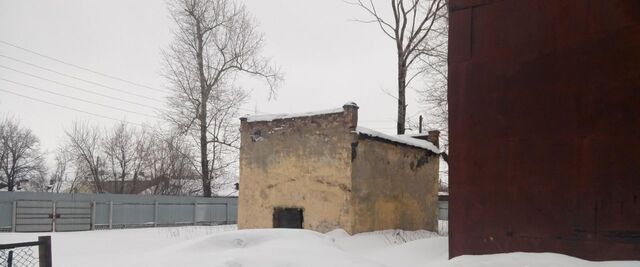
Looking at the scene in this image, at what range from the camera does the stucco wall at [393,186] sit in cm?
1497

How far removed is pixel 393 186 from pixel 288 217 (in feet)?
10.8

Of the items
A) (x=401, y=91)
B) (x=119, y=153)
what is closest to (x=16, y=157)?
(x=119, y=153)

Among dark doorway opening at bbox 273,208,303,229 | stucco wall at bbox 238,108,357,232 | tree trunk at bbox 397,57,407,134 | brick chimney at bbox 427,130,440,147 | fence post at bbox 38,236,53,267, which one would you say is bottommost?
dark doorway opening at bbox 273,208,303,229

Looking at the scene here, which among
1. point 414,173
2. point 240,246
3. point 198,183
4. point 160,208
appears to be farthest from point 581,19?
point 198,183

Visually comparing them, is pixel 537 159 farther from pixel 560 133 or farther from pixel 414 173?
pixel 414 173

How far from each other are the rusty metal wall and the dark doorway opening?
27.3ft

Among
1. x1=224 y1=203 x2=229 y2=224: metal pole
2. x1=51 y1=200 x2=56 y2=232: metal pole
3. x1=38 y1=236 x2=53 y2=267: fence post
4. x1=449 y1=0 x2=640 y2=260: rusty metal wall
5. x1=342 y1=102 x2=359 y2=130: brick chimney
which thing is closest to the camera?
x1=38 y1=236 x2=53 y2=267: fence post

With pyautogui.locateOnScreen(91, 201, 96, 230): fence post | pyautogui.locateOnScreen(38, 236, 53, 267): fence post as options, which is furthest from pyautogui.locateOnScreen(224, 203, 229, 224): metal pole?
pyautogui.locateOnScreen(38, 236, 53, 267): fence post

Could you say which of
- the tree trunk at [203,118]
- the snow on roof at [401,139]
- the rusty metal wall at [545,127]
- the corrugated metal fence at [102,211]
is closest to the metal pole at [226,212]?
the corrugated metal fence at [102,211]

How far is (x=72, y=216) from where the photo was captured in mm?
22344

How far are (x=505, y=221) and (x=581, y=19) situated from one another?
9.09 feet

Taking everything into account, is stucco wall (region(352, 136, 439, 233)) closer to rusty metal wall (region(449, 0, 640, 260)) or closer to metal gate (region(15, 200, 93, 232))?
rusty metal wall (region(449, 0, 640, 260))

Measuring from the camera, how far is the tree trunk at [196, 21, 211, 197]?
29891mm

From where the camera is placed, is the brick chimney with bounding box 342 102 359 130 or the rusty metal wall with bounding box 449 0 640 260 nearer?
the rusty metal wall with bounding box 449 0 640 260
